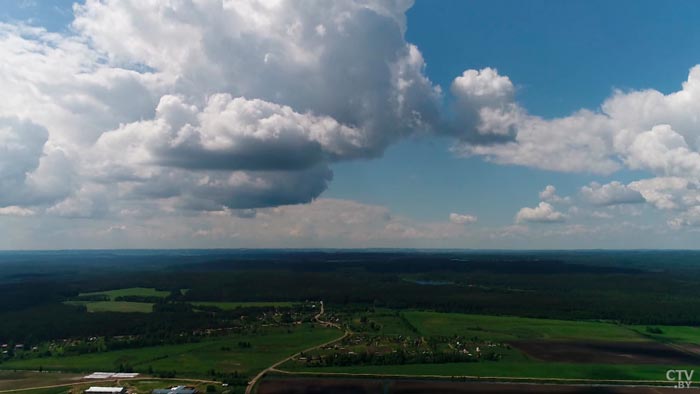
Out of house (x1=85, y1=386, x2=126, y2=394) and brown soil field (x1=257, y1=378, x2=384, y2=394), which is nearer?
house (x1=85, y1=386, x2=126, y2=394)

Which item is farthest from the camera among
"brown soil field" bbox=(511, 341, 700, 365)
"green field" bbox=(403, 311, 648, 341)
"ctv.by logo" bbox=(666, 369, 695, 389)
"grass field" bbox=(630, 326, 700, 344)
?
"green field" bbox=(403, 311, 648, 341)

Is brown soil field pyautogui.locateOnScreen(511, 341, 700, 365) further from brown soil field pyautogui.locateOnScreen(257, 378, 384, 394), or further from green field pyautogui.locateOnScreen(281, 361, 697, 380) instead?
brown soil field pyautogui.locateOnScreen(257, 378, 384, 394)

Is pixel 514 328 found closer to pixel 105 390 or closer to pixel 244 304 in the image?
pixel 244 304

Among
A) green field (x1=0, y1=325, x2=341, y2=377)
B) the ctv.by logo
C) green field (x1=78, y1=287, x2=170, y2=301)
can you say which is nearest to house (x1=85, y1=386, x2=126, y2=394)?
green field (x1=0, y1=325, x2=341, y2=377)

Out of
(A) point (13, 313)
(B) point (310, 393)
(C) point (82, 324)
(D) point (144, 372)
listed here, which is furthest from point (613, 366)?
(A) point (13, 313)

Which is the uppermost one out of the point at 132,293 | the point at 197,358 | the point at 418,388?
the point at 132,293

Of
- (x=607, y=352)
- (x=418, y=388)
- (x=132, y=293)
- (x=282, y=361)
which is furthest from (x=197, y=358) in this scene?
(x=132, y=293)

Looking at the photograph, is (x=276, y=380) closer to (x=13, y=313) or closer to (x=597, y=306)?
(x=13, y=313)

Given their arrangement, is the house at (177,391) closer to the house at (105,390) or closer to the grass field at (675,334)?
the house at (105,390)
